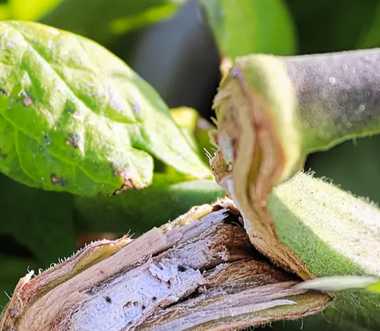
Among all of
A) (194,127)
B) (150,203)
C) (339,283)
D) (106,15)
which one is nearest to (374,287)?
(339,283)

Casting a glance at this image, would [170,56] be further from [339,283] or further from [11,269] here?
[339,283]

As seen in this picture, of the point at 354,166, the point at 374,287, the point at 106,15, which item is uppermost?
the point at 106,15

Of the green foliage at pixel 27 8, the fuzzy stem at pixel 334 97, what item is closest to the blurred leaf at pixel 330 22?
the green foliage at pixel 27 8

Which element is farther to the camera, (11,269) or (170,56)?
(170,56)

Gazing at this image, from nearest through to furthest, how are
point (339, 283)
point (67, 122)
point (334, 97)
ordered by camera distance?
1. point (334, 97)
2. point (339, 283)
3. point (67, 122)

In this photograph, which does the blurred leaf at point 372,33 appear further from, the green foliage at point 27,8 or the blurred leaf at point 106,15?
the green foliage at point 27,8

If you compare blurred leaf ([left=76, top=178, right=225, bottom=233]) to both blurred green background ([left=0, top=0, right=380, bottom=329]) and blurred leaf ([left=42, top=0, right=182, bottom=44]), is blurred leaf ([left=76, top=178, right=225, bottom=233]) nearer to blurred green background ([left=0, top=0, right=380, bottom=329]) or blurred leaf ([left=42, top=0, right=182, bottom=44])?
blurred green background ([left=0, top=0, right=380, bottom=329])

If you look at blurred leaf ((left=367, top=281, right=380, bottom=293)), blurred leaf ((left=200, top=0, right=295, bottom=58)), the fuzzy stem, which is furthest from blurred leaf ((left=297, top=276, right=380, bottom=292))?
blurred leaf ((left=200, top=0, right=295, bottom=58))
